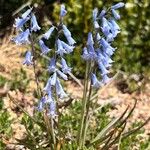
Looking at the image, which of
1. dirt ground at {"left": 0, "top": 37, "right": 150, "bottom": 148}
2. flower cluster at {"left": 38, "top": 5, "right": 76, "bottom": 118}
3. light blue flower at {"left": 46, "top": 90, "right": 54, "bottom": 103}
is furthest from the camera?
dirt ground at {"left": 0, "top": 37, "right": 150, "bottom": 148}

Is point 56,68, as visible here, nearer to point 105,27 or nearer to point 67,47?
point 67,47

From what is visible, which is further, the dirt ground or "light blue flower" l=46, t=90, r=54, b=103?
the dirt ground

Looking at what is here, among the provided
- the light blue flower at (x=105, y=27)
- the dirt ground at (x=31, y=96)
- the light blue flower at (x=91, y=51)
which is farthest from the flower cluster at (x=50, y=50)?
the dirt ground at (x=31, y=96)

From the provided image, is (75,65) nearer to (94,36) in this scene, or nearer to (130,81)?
(130,81)

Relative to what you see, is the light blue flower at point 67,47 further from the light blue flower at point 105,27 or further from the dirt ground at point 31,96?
the dirt ground at point 31,96

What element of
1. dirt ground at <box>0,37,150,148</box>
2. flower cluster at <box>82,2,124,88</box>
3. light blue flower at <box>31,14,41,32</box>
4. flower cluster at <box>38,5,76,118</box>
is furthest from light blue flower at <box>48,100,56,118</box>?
dirt ground at <box>0,37,150,148</box>

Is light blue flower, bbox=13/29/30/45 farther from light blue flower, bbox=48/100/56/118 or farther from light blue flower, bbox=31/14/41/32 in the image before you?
light blue flower, bbox=48/100/56/118

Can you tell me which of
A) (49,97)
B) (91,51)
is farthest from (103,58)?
(49,97)
